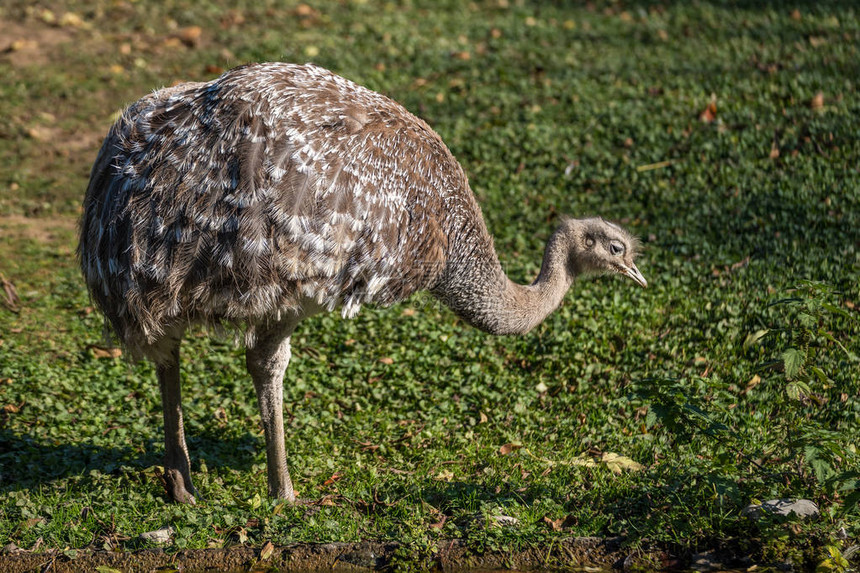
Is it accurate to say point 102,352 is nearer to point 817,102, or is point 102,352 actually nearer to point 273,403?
point 273,403

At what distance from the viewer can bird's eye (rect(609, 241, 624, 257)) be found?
248 inches

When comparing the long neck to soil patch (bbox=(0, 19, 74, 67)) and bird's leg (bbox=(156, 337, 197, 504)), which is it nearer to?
bird's leg (bbox=(156, 337, 197, 504))

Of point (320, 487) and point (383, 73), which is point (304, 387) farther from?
point (383, 73)

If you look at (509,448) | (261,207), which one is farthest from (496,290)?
(261,207)

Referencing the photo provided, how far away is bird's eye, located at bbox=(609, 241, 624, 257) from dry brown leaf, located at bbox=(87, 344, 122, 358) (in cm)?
365

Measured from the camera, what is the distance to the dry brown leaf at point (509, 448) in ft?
20.4

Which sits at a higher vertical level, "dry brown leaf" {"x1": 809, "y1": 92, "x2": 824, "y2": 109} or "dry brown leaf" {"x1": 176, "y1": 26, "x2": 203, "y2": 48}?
"dry brown leaf" {"x1": 809, "y1": 92, "x2": 824, "y2": 109}

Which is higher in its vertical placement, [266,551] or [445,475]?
[445,475]

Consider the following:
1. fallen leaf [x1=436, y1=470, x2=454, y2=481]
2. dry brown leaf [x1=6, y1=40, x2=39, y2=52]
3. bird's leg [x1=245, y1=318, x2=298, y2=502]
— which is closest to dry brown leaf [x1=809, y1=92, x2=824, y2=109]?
fallen leaf [x1=436, y1=470, x2=454, y2=481]

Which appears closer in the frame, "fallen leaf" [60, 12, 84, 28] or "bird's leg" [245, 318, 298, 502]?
"bird's leg" [245, 318, 298, 502]

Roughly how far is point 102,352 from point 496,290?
313cm

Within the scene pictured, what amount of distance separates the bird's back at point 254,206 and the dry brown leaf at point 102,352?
6.42 feet

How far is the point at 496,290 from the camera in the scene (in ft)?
19.4

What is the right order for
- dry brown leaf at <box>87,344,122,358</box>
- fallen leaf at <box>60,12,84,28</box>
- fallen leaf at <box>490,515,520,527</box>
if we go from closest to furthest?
fallen leaf at <box>490,515,520,527</box> → dry brown leaf at <box>87,344,122,358</box> → fallen leaf at <box>60,12,84,28</box>
